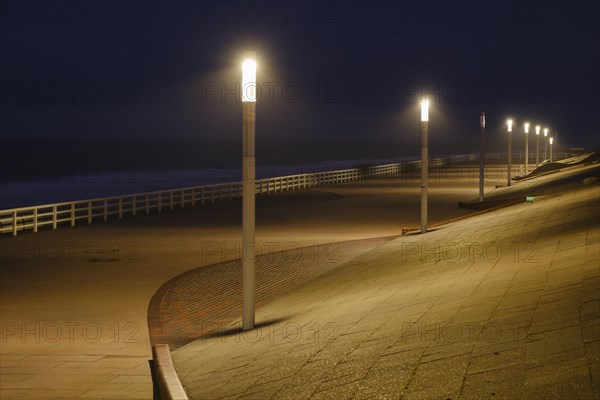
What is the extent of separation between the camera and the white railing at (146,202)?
2835cm

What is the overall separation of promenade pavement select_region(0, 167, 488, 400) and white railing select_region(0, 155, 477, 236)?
717 mm

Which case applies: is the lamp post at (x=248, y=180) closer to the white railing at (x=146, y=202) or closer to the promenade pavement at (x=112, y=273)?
the promenade pavement at (x=112, y=273)

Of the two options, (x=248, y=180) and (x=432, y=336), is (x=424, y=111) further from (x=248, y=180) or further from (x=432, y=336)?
(x=432, y=336)

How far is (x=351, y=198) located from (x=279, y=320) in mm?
33135

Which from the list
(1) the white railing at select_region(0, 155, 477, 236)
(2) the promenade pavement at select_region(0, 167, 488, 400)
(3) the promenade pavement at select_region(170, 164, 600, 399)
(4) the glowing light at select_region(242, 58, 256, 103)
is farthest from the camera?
(1) the white railing at select_region(0, 155, 477, 236)

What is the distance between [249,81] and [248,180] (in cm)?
123

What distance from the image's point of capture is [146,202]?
3475 cm

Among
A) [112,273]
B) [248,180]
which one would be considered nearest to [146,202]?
[112,273]

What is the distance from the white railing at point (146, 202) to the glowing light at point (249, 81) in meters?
16.4

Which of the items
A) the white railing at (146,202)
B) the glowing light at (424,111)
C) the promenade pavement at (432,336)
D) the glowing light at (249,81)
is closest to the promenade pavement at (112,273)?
the white railing at (146,202)

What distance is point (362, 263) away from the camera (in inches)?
693

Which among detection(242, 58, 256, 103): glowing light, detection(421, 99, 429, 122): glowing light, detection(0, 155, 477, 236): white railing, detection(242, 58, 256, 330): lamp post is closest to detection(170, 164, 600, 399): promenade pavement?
detection(242, 58, 256, 330): lamp post

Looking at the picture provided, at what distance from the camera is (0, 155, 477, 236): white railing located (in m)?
28.4

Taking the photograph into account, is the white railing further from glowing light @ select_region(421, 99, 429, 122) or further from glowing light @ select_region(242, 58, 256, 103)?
glowing light @ select_region(242, 58, 256, 103)
